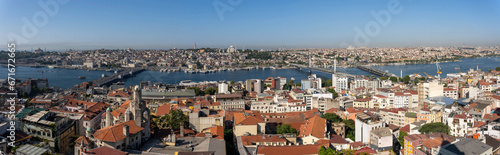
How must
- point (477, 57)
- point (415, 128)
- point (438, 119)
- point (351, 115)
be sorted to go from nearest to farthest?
1. point (415, 128)
2. point (438, 119)
3. point (351, 115)
4. point (477, 57)

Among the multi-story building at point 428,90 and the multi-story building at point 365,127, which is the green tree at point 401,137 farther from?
the multi-story building at point 428,90

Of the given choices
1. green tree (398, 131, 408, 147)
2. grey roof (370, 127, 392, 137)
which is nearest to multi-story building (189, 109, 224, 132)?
grey roof (370, 127, 392, 137)

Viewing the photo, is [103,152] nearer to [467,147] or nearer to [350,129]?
[467,147]

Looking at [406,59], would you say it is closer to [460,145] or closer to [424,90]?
[424,90]

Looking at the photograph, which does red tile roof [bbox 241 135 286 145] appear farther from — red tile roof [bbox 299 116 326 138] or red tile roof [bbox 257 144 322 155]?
red tile roof [bbox 299 116 326 138]

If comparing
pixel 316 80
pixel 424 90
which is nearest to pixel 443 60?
pixel 316 80

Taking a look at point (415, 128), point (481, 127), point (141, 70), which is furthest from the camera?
point (141, 70)

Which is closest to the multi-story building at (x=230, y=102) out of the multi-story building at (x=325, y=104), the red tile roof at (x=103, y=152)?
the multi-story building at (x=325, y=104)
